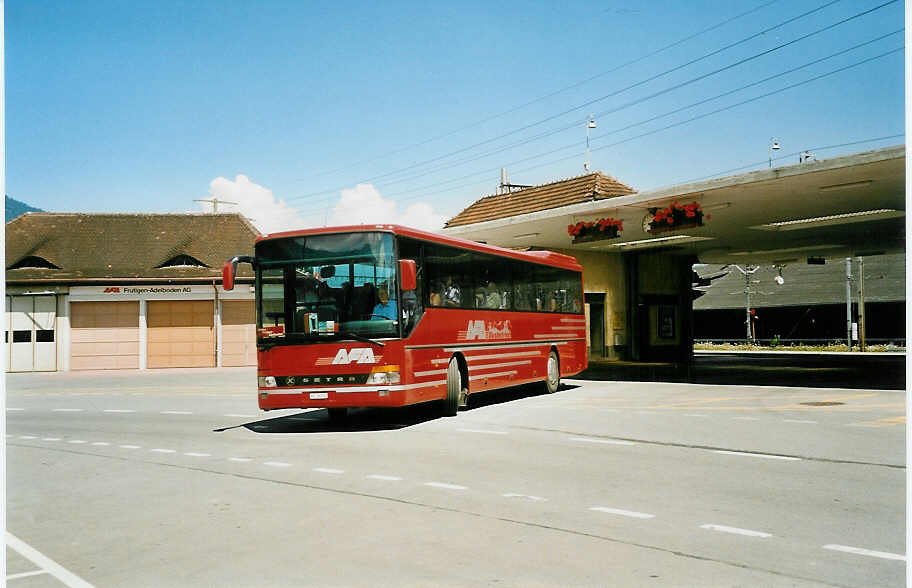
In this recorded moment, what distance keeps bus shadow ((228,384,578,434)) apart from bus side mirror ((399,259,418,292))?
7.69 ft

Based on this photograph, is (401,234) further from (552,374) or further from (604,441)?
(552,374)

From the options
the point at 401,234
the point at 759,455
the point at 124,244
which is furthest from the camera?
the point at 124,244

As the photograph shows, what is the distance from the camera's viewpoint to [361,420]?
16391mm

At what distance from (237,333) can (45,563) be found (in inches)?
1494

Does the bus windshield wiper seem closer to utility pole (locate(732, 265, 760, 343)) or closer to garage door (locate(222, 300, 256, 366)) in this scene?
garage door (locate(222, 300, 256, 366))

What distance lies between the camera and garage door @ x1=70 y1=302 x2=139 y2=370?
41594 mm

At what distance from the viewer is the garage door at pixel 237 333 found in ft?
142

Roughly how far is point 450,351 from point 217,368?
93.1ft

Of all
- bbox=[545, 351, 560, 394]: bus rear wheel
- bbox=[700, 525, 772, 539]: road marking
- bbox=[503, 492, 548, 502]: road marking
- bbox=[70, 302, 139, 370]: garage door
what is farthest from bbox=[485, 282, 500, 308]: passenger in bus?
bbox=[70, 302, 139, 370]: garage door

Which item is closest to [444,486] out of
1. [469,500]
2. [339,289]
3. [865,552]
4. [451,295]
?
[469,500]

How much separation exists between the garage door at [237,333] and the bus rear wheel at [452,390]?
1109 inches

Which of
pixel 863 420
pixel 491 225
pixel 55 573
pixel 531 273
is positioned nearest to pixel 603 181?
pixel 491 225

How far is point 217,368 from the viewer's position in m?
42.3

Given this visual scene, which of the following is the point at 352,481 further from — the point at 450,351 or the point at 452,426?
the point at 450,351
